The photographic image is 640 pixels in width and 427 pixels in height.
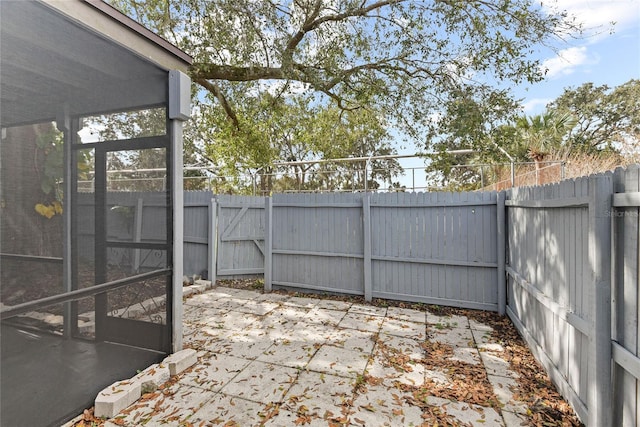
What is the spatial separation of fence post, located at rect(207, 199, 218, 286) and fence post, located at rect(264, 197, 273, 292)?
1015mm

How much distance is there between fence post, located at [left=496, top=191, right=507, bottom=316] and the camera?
377cm

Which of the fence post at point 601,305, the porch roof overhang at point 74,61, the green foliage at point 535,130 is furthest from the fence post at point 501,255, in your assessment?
the porch roof overhang at point 74,61

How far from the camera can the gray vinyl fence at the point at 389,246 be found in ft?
Answer: 13.0

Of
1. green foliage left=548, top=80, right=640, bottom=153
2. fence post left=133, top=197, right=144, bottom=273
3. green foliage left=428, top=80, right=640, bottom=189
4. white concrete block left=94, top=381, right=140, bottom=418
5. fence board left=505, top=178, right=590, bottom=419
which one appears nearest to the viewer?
fence board left=505, top=178, right=590, bottom=419

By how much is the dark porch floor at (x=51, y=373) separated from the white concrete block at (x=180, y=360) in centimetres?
25

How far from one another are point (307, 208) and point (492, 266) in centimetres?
280

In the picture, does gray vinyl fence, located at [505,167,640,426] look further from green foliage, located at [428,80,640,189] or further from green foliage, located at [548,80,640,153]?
green foliage, located at [548,80,640,153]

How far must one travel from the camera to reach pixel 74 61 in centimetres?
205

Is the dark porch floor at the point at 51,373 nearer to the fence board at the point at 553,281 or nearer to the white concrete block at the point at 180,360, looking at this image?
the white concrete block at the point at 180,360

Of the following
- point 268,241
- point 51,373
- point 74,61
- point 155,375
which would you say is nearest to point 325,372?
point 155,375

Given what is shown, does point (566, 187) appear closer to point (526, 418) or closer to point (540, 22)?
point (526, 418)

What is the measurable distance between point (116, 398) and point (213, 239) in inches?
136

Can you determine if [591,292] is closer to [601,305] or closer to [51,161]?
[601,305]

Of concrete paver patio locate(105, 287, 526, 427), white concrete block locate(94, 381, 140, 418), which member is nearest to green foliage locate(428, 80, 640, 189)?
concrete paver patio locate(105, 287, 526, 427)
